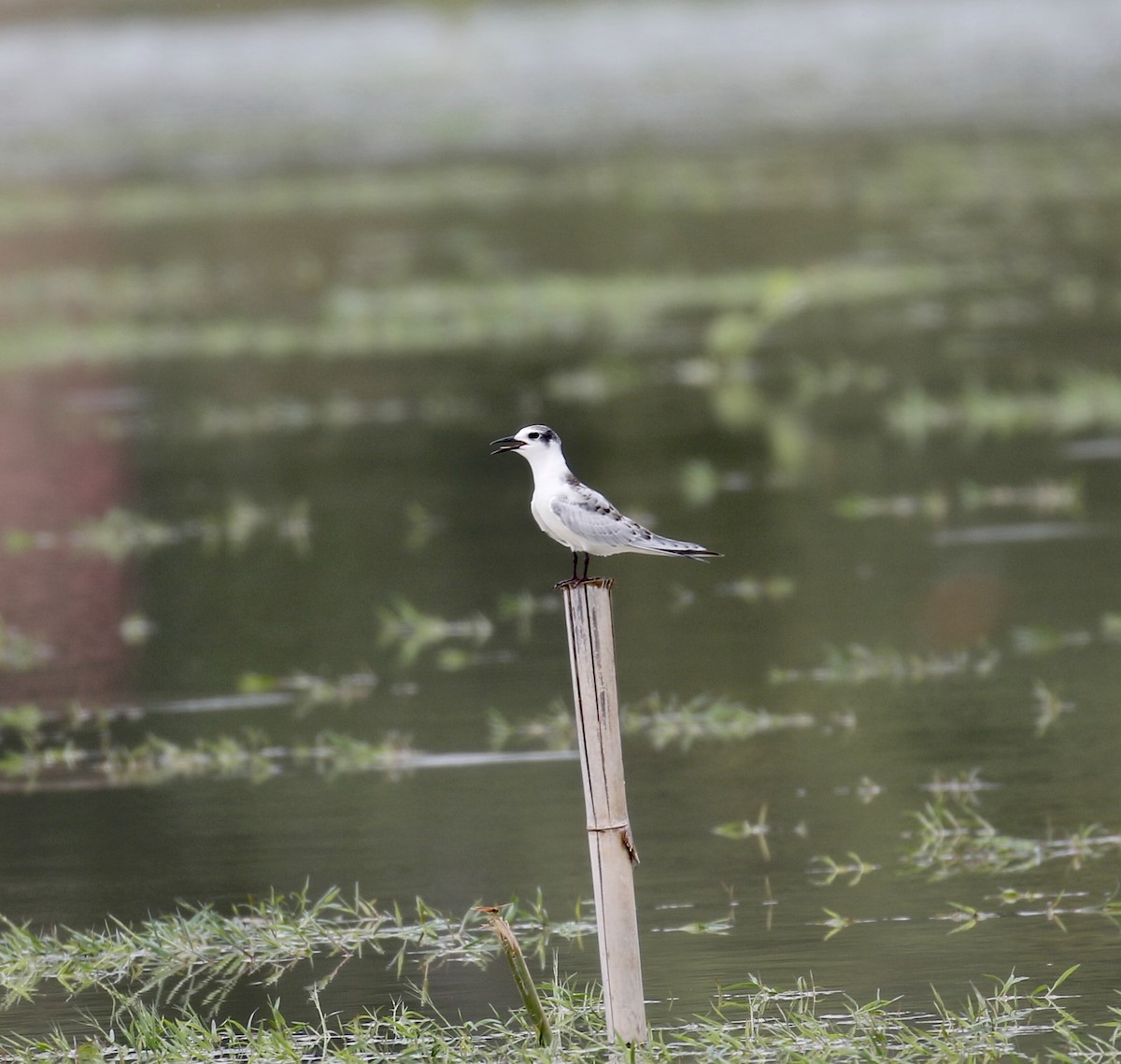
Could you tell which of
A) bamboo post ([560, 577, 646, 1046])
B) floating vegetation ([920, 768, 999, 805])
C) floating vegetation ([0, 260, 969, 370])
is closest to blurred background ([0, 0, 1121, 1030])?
floating vegetation ([920, 768, 999, 805])

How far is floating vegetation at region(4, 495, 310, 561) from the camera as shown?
1767 centimetres

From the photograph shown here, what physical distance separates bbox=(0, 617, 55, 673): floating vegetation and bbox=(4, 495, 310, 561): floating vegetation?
9.27 feet

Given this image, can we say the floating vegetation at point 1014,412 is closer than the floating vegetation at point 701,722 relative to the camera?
No

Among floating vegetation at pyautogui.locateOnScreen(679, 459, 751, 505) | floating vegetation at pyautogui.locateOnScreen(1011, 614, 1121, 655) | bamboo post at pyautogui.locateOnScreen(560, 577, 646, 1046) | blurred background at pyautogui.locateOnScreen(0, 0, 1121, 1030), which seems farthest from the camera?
floating vegetation at pyautogui.locateOnScreen(679, 459, 751, 505)

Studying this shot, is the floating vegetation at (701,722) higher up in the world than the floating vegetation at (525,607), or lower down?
lower down

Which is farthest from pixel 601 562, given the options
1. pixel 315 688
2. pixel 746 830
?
pixel 746 830

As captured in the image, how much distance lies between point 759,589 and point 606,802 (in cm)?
779

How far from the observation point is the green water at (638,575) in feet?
30.3

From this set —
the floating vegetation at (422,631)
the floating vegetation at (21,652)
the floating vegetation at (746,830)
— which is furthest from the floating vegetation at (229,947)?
the floating vegetation at (21,652)

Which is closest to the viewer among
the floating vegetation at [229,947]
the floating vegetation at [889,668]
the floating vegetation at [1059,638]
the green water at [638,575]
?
the floating vegetation at [229,947]

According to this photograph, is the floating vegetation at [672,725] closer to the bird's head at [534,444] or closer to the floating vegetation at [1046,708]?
the floating vegetation at [1046,708]

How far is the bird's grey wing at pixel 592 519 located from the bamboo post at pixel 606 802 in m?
0.32

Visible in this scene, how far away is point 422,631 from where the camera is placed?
14.3 m

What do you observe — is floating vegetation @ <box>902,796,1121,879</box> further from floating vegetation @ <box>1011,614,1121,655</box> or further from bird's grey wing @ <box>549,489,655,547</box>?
floating vegetation @ <box>1011,614,1121,655</box>
